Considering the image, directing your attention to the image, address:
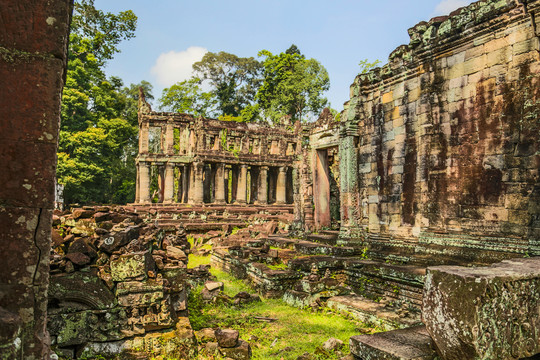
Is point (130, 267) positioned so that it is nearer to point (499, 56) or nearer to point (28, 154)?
point (28, 154)

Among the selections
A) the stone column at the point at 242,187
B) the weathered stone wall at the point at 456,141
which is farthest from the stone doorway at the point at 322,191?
the stone column at the point at 242,187

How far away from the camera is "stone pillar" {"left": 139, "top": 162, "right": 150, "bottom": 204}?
27359mm

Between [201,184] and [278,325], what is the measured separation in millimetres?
22062

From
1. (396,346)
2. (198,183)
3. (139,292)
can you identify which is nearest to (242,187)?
(198,183)

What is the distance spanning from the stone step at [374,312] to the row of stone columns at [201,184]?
21.5m

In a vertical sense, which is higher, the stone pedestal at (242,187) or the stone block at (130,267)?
the stone pedestal at (242,187)

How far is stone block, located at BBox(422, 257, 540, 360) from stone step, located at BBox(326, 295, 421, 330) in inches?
108

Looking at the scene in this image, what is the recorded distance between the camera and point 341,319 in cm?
651

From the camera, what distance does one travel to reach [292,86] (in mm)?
37312

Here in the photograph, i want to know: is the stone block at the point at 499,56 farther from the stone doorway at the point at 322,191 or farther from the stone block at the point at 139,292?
the stone block at the point at 139,292

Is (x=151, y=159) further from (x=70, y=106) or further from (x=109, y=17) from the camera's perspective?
(x=109, y=17)

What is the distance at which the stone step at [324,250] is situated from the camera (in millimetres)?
9273

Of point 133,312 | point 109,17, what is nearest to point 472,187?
point 133,312

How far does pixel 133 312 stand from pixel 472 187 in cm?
645
